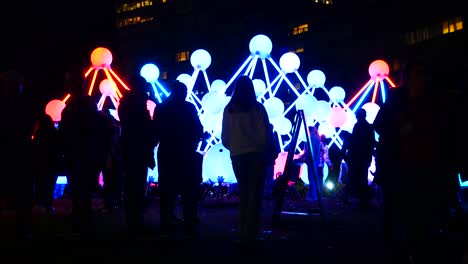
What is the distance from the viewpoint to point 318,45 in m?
56.0

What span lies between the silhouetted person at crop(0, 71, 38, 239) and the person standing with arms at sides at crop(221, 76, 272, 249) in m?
2.33

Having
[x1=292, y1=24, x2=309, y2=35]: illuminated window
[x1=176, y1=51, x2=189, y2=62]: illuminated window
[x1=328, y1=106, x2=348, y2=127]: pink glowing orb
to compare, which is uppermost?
[x1=292, y1=24, x2=309, y2=35]: illuminated window

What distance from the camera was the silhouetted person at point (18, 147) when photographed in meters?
5.53

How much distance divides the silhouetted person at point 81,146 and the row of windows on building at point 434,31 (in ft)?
139

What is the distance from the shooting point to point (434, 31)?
44.1 metres

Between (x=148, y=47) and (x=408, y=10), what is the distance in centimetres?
3883

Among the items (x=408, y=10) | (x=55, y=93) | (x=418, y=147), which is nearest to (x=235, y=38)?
(x=408, y=10)

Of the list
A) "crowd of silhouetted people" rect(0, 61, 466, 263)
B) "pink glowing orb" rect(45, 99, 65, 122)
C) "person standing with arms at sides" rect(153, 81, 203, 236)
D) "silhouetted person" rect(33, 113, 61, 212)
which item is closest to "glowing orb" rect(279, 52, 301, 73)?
"pink glowing orb" rect(45, 99, 65, 122)

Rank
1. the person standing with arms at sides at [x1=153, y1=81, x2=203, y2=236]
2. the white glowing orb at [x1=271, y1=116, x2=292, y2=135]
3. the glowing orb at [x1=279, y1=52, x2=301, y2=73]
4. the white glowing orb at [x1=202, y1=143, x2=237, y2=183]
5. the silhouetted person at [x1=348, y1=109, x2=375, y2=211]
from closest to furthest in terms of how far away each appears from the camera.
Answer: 1. the person standing with arms at sides at [x1=153, y1=81, x2=203, y2=236]
2. the silhouetted person at [x1=348, y1=109, x2=375, y2=211]
3. the white glowing orb at [x1=202, y1=143, x2=237, y2=183]
4. the white glowing orb at [x1=271, y1=116, x2=292, y2=135]
5. the glowing orb at [x1=279, y1=52, x2=301, y2=73]

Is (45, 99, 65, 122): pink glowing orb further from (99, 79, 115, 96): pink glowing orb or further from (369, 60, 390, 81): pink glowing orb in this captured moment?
(369, 60, 390, 81): pink glowing orb

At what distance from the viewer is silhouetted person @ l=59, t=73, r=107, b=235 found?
5.79 meters

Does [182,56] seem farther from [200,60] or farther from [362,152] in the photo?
[362,152]

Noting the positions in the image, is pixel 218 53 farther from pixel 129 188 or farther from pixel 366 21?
pixel 129 188

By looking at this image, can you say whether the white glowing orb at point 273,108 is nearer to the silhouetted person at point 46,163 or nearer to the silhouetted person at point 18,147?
the silhouetted person at point 46,163
